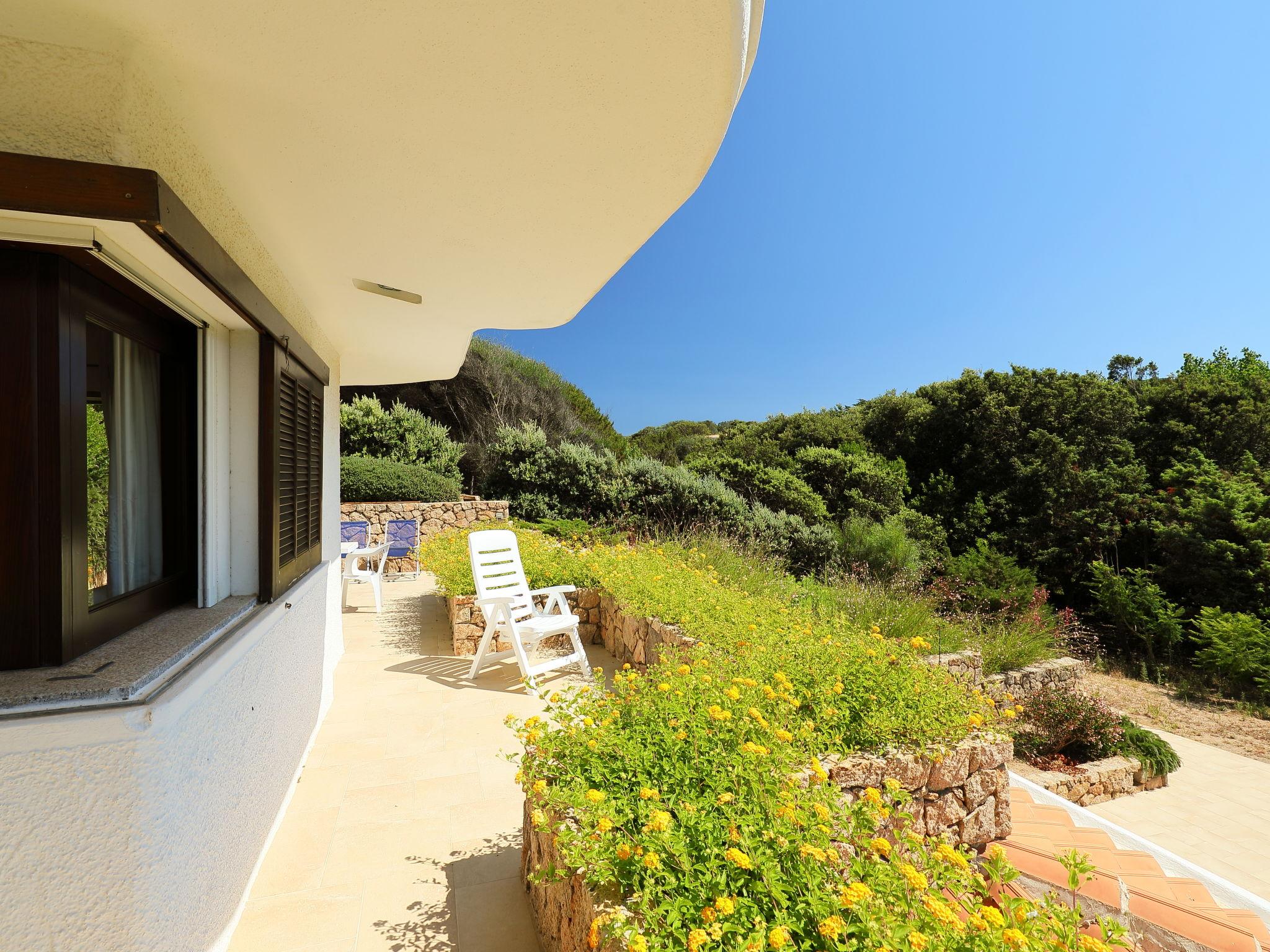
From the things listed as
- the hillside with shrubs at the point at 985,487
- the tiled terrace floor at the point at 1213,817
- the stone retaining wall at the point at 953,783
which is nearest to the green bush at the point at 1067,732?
the tiled terrace floor at the point at 1213,817

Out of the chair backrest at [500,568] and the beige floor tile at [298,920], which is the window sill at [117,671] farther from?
the chair backrest at [500,568]

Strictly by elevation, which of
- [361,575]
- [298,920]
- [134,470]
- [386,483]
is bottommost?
[298,920]

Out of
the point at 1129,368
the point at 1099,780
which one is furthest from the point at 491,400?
the point at 1129,368

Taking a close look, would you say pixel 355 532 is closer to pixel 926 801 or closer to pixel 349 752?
pixel 349 752

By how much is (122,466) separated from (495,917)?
1.91 m

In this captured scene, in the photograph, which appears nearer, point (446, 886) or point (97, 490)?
point (97, 490)

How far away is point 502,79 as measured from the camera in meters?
1.38

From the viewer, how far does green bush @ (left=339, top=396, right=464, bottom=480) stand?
13.1m

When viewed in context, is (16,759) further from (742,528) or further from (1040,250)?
(1040,250)

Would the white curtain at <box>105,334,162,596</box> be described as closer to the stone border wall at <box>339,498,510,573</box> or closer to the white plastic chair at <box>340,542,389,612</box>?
the white plastic chair at <box>340,542,389,612</box>

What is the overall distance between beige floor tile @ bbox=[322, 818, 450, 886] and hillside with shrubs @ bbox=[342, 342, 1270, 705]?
6.21 meters

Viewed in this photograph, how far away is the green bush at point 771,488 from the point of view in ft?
46.7

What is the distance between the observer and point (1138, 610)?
12422mm

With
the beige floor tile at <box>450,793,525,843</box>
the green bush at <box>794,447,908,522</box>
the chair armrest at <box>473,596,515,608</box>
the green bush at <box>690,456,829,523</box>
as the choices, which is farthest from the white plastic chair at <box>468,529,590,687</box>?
the green bush at <box>794,447,908,522</box>
